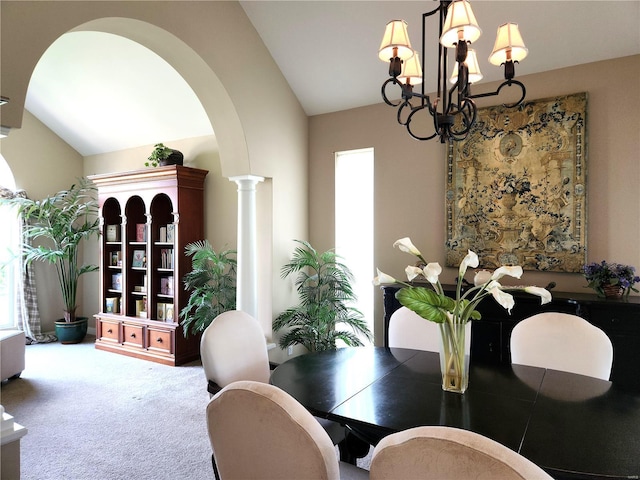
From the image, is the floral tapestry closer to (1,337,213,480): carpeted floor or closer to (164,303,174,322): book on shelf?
(1,337,213,480): carpeted floor

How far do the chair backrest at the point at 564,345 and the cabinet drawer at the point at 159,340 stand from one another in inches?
143

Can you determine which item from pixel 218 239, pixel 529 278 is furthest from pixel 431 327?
pixel 218 239

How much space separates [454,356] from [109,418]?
109 inches

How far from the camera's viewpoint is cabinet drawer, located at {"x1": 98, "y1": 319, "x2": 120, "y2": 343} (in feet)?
17.1

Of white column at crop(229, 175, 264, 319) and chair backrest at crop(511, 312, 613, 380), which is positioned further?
white column at crop(229, 175, 264, 319)

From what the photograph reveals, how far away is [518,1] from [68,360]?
558 cm

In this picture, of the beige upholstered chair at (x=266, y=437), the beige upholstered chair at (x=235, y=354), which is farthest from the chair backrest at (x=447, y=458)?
the beige upholstered chair at (x=235, y=354)

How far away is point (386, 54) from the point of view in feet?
6.37

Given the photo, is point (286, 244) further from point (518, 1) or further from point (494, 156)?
point (518, 1)

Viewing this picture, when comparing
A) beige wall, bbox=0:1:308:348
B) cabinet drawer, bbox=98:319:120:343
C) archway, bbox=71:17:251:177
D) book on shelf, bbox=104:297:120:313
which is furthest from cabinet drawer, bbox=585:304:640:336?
book on shelf, bbox=104:297:120:313

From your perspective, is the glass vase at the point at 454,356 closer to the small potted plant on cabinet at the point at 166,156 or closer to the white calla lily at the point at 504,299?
the white calla lily at the point at 504,299

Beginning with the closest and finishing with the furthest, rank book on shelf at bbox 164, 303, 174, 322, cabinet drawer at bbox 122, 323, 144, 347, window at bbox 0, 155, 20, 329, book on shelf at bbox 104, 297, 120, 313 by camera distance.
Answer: book on shelf at bbox 164, 303, 174, 322 < cabinet drawer at bbox 122, 323, 144, 347 < book on shelf at bbox 104, 297, 120, 313 < window at bbox 0, 155, 20, 329

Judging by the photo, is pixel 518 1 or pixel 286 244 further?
pixel 286 244

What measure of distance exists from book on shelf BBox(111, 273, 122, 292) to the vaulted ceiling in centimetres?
178
